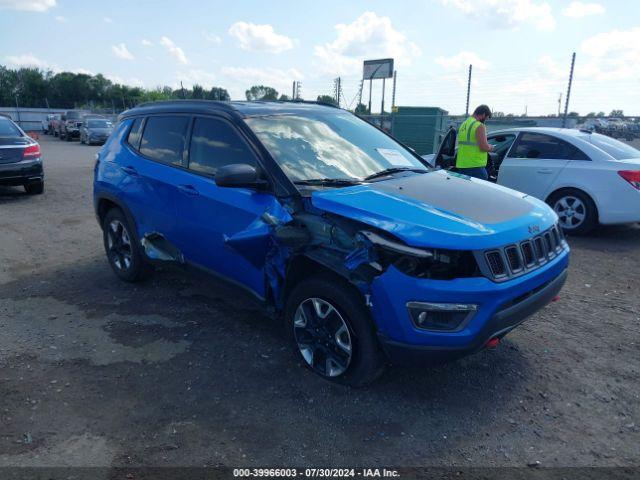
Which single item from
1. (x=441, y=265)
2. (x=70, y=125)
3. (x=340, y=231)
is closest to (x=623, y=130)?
(x=441, y=265)

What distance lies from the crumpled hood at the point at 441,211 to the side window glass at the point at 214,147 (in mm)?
874

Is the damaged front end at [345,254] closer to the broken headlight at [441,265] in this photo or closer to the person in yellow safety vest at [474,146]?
the broken headlight at [441,265]

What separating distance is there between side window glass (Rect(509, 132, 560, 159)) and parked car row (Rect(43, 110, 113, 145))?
22348 mm

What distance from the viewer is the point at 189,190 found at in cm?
405

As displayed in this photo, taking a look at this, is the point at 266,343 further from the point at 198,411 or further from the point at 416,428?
the point at 416,428

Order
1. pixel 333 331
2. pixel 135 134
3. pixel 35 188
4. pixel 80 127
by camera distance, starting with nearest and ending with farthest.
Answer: pixel 333 331 < pixel 135 134 < pixel 35 188 < pixel 80 127

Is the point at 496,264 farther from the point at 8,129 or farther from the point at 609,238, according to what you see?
the point at 8,129

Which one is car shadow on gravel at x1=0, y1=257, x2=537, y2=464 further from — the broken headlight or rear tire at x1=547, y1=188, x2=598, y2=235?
rear tire at x1=547, y1=188, x2=598, y2=235

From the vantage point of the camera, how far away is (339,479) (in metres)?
2.53

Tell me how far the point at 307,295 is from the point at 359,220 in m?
0.66

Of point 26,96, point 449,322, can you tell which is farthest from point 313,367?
point 26,96

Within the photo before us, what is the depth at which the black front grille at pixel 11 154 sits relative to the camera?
9.55m

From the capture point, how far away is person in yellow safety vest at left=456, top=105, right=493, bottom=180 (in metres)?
6.95

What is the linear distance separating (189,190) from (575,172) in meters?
5.63
